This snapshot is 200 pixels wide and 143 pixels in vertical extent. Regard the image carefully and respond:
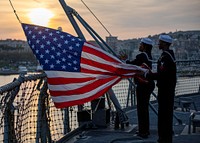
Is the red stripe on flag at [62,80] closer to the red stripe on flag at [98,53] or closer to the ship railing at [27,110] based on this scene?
the ship railing at [27,110]

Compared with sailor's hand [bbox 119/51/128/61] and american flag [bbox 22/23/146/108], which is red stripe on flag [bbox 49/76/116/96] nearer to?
american flag [bbox 22/23/146/108]

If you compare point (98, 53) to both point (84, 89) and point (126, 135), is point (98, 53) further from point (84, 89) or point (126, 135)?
point (126, 135)

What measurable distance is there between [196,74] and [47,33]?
944 centimetres

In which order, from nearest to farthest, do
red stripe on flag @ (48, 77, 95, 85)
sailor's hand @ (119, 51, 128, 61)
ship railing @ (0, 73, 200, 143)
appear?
ship railing @ (0, 73, 200, 143)
red stripe on flag @ (48, 77, 95, 85)
sailor's hand @ (119, 51, 128, 61)

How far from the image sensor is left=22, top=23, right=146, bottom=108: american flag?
673cm

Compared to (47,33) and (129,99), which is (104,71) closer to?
(47,33)

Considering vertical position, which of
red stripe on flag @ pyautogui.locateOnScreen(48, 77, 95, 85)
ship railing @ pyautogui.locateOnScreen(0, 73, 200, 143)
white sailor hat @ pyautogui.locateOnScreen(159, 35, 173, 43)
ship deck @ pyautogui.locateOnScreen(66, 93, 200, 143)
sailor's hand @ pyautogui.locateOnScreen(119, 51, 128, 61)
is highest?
white sailor hat @ pyautogui.locateOnScreen(159, 35, 173, 43)

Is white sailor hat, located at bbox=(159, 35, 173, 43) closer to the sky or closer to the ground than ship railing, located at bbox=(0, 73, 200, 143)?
closer to the sky

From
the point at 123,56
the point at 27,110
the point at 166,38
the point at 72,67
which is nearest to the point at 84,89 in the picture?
the point at 72,67

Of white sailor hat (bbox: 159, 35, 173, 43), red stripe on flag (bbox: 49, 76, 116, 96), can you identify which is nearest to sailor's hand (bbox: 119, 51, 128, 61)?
red stripe on flag (bbox: 49, 76, 116, 96)

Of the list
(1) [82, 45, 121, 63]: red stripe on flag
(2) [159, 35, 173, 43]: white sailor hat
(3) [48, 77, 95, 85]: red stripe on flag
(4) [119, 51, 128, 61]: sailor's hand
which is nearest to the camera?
(2) [159, 35, 173, 43]: white sailor hat

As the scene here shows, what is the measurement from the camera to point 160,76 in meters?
6.32

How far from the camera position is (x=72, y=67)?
A: 694cm

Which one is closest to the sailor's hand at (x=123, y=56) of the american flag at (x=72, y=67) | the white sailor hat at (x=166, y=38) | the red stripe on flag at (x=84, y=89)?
the american flag at (x=72, y=67)
